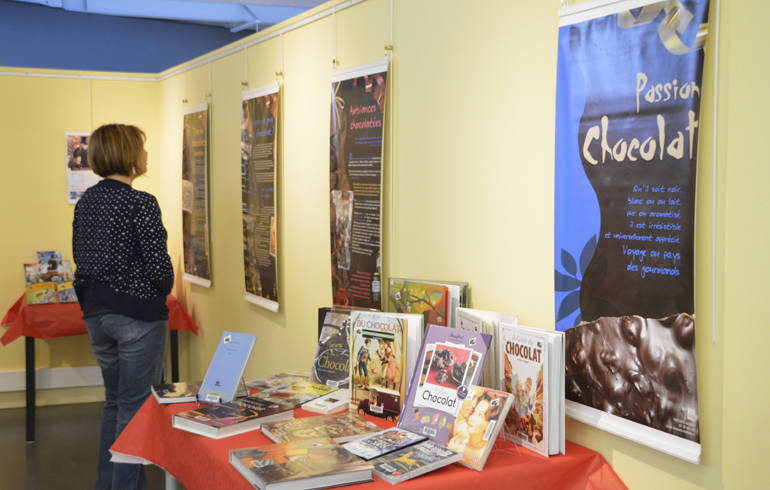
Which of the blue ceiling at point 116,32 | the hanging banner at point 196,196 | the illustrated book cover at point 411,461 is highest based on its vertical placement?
the blue ceiling at point 116,32

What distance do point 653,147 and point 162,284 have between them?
6.99ft

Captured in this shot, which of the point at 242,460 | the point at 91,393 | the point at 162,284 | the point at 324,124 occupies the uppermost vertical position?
the point at 324,124

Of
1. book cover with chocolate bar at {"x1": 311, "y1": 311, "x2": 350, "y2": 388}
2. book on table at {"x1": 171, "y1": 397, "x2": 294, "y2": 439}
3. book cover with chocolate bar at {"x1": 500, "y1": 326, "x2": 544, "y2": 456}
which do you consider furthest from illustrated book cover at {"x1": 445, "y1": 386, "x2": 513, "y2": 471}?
book cover with chocolate bar at {"x1": 311, "y1": 311, "x2": 350, "y2": 388}

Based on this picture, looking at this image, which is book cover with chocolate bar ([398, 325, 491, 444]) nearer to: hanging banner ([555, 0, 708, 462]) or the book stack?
hanging banner ([555, 0, 708, 462])

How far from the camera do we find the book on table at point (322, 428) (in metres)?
1.89

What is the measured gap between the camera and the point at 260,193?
3723mm

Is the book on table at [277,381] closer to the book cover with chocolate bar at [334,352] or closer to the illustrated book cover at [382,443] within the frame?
the book cover with chocolate bar at [334,352]

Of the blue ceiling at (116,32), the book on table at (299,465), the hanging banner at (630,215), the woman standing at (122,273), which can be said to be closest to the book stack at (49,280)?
the woman standing at (122,273)

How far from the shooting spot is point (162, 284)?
9.84 feet

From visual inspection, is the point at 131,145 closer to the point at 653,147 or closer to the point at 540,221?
the point at 540,221

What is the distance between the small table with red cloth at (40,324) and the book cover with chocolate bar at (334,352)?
8.24 ft

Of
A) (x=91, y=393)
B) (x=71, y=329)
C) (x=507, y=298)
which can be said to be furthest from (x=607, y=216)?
(x=91, y=393)

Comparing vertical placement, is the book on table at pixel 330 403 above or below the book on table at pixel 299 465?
below

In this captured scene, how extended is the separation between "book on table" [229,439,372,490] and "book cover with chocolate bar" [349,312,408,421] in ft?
1.05
